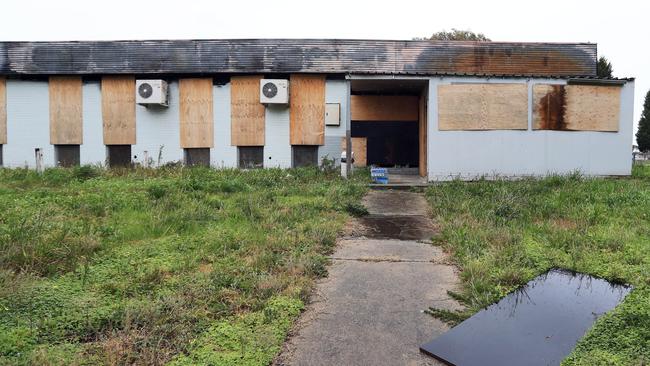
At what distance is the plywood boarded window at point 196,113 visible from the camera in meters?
15.6

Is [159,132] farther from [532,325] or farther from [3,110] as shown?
[532,325]

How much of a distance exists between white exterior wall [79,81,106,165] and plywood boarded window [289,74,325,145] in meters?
7.02

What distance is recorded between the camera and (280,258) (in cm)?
461

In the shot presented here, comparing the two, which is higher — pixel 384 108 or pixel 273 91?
pixel 273 91

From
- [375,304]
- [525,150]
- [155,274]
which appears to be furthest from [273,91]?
[375,304]

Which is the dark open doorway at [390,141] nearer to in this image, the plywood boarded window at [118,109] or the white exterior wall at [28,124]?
the plywood boarded window at [118,109]

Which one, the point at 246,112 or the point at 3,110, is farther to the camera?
the point at 3,110

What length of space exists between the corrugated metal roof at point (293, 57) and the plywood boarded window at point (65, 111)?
0.45m

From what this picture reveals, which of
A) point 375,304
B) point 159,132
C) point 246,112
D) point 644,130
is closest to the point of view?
point 375,304

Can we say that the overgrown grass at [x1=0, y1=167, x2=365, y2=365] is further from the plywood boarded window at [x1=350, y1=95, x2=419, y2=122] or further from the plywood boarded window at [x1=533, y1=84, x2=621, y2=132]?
the plywood boarded window at [x1=350, y1=95, x2=419, y2=122]

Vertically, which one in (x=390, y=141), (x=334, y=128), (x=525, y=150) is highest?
(x=334, y=128)

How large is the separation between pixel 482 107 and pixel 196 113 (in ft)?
31.8

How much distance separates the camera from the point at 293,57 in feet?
50.8

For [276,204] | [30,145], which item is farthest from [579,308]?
[30,145]
